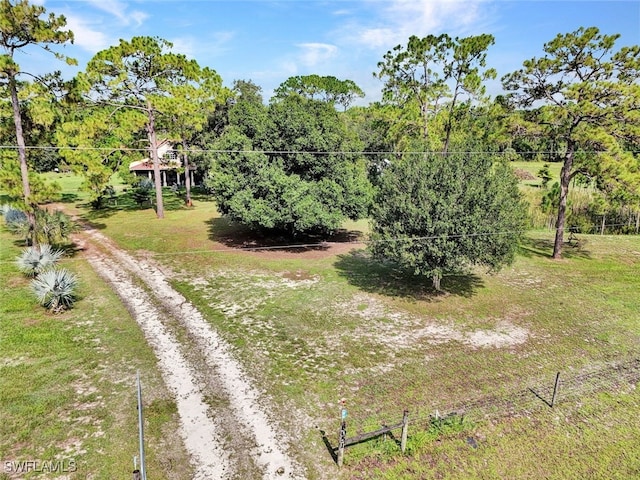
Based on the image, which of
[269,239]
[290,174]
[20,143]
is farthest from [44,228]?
[290,174]

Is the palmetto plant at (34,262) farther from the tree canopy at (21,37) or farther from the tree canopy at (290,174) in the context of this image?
the tree canopy at (290,174)

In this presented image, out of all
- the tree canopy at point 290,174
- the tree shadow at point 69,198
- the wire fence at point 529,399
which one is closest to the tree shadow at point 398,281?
the tree canopy at point 290,174

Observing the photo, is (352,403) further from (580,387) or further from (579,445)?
(580,387)

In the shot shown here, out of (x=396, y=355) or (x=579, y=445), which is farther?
(x=396, y=355)

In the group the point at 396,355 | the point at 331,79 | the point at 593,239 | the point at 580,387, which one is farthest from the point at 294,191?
the point at 331,79

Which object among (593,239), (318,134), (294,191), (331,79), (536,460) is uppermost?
(331,79)

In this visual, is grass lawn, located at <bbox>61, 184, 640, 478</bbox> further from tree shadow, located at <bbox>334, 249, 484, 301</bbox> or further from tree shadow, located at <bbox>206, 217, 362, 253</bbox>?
tree shadow, located at <bbox>206, 217, 362, 253</bbox>
